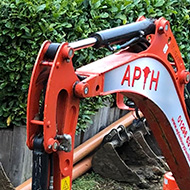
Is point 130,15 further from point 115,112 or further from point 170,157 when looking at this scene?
point 170,157

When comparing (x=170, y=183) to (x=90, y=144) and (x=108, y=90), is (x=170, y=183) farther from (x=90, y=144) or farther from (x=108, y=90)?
(x=108, y=90)

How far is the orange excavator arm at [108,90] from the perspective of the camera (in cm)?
167

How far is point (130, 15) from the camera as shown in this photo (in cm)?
459

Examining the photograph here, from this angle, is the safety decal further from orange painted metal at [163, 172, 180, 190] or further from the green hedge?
the green hedge

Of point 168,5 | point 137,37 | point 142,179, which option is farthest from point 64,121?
point 168,5

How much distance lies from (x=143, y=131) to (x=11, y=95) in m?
1.95

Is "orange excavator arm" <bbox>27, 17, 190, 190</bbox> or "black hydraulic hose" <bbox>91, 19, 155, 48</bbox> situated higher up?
"black hydraulic hose" <bbox>91, 19, 155, 48</bbox>

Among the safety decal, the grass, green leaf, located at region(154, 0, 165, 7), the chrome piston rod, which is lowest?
the grass

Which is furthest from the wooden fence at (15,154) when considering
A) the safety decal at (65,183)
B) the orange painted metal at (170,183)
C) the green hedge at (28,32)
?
the safety decal at (65,183)

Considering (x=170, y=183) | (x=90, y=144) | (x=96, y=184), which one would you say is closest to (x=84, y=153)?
(x=90, y=144)

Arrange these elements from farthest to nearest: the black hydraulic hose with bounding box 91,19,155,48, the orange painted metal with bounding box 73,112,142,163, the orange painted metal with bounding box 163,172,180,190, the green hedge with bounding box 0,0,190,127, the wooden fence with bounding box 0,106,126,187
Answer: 1. the orange painted metal with bounding box 73,112,142,163
2. the wooden fence with bounding box 0,106,126,187
3. the green hedge with bounding box 0,0,190,127
4. the orange painted metal with bounding box 163,172,180,190
5. the black hydraulic hose with bounding box 91,19,155,48

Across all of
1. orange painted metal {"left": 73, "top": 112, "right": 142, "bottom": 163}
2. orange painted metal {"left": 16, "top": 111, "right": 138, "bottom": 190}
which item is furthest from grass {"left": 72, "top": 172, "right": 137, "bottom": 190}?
orange painted metal {"left": 73, "top": 112, "right": 142, "bottom": 163}

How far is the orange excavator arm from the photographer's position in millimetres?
1674

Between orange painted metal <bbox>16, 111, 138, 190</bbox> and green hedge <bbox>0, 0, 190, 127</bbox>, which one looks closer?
green hedge <bbox>0, 0, 190, 127</bbox>
